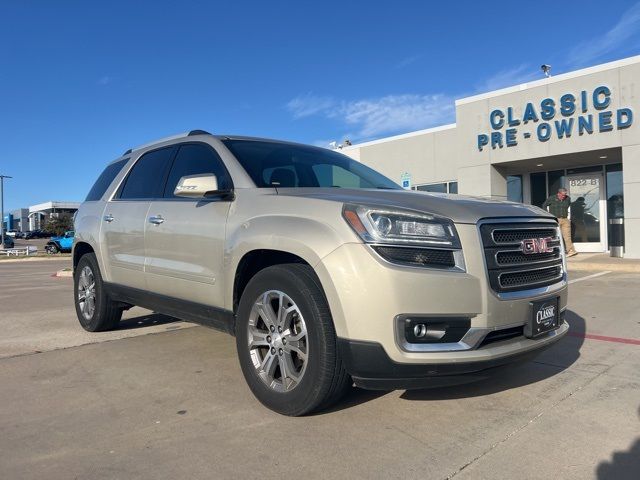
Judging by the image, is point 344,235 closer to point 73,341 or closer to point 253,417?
point 253,417

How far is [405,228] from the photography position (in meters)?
2.89

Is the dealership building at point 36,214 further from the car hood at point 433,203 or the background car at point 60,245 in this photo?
the car hood at point 433,203

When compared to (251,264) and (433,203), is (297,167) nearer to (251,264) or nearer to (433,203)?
(251,264)

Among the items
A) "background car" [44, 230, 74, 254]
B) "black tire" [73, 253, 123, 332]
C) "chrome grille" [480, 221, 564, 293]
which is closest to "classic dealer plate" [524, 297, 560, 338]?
"chrome grille" [480, 221, 564, 293]

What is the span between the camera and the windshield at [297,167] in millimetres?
3986

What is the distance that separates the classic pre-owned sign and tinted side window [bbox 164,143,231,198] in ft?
37.3

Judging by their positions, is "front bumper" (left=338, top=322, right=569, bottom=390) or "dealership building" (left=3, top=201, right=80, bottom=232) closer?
"front bumper" (left=338, top=322, right=569, bottom=390)

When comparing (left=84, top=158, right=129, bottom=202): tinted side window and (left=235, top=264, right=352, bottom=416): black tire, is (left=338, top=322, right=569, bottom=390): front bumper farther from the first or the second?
(left=84, top=158, right=129, bottom=202): tinted side window

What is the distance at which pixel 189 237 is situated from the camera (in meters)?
4.09

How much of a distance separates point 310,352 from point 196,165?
215 centimetres

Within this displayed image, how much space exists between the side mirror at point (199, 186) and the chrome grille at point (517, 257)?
→ 185 cm

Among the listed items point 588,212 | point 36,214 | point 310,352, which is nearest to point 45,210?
point 36,214

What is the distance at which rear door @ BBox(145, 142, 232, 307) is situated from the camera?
3842 mm

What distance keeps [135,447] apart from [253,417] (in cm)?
73
